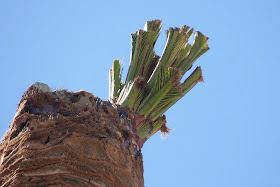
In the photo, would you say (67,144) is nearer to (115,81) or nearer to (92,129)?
(92,129)

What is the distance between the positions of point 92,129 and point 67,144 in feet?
1.45

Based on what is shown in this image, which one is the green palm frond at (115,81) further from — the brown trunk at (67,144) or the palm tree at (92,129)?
the brown trunk at (67,144)

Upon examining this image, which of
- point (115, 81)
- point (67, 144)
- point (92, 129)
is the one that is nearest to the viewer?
point (67, 144)

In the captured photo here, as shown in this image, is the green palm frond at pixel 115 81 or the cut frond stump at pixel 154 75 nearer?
the cut frond stump at pixel 154 75

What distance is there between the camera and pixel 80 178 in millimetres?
5488

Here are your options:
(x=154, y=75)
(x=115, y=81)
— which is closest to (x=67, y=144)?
(x=154, y=75)

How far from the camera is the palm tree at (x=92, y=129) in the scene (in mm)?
5551

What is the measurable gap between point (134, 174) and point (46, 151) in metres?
1.14

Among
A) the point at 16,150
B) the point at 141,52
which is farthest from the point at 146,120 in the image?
the point at 16,150

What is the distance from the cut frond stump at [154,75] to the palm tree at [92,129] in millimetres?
14

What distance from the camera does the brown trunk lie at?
5496 millimetres

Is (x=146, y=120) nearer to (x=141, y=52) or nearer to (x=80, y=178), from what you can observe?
(x=141, y=52)

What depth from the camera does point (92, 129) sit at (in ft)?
20.2

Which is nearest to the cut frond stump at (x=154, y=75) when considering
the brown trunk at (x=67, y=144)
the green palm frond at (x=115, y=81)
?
the green palm frond at (x=115, y=81)
